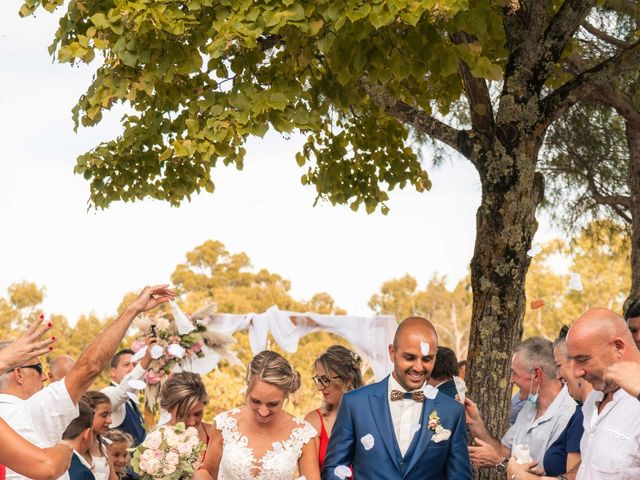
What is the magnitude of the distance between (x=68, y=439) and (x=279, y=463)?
151 cm

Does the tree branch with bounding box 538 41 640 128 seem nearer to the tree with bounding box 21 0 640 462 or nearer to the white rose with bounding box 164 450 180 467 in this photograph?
the tree with bounding box 21 0 640 462

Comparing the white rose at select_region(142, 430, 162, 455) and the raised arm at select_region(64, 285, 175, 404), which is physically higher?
the raised arm at select_region(64, 285, 175, 404)

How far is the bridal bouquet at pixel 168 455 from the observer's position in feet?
21.3

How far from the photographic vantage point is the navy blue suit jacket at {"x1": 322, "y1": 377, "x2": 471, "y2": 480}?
5.93 meters

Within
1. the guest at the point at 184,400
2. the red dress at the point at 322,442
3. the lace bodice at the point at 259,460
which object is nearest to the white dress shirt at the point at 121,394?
the guest at the point at 184,400

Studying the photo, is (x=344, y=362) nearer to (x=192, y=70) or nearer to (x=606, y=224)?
(x=192, y=70)

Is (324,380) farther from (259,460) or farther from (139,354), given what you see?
(139,354)

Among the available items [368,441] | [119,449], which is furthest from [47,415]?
[119,449]

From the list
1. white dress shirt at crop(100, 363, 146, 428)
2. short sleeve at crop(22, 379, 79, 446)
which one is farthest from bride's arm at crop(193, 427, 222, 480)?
white dress shirt at crop(100, 363, 146, 428)

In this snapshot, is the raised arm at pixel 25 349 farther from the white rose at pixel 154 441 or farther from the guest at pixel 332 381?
the guest at pixel 332 381

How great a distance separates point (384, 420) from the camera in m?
6.02

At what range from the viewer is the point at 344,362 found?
795 cm

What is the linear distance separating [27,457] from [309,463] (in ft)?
8.39

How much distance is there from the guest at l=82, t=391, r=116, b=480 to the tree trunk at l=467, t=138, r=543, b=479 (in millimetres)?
3083
